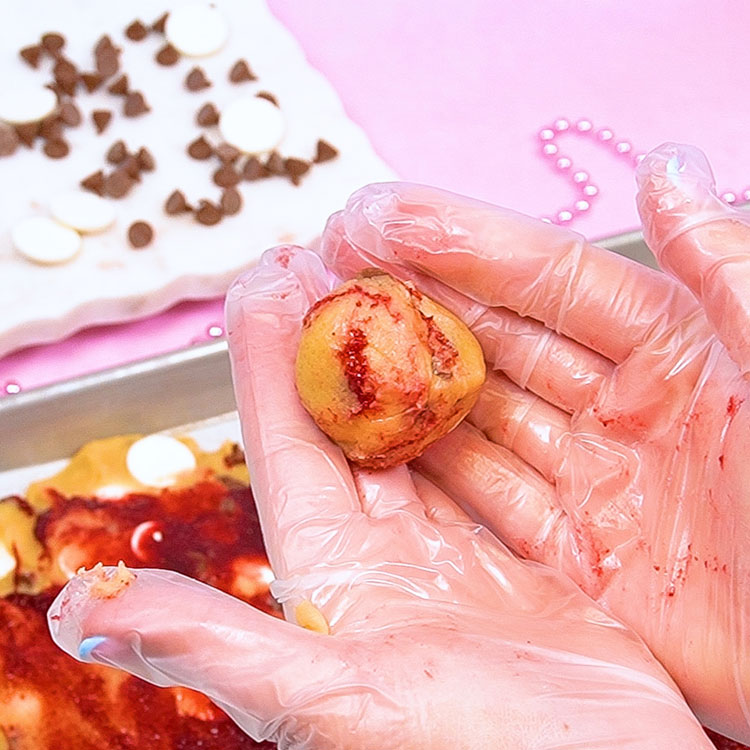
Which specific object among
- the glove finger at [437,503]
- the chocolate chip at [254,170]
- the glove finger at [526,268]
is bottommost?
the glove finger at [437,503]

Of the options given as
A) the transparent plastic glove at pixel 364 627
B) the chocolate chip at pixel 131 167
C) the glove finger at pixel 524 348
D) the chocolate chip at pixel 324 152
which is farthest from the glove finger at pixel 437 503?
the chocolate chip at pixel 131 167

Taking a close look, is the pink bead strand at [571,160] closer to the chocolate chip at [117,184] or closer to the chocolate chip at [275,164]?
the chocolate chip at [275,164]

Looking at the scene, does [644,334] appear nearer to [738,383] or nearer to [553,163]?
[738,383]

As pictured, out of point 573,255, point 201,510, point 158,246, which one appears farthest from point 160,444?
point 573,255

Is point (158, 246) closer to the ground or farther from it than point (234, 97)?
closer to the ground

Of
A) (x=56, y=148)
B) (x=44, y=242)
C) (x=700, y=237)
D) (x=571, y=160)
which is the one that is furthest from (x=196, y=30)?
(x=700, y=237)

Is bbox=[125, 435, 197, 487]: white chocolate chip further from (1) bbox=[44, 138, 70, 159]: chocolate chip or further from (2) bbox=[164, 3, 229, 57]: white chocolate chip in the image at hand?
(2) bbox=[164, 3, 229, 57]: white chocolate chip
